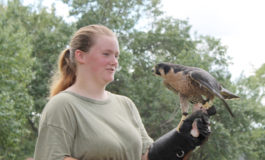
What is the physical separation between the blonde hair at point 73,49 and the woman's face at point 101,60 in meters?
0.04

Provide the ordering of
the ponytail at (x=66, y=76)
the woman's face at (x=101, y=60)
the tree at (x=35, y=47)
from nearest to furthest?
1. the woman's face at (x=101, y=60)
2. the ponytail at (x=66, y=76)
3. the tree at (x=35, y=47)

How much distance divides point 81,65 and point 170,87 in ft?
3.02

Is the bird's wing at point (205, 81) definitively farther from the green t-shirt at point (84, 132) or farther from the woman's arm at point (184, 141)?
the green t-shirt at point (84, 132)

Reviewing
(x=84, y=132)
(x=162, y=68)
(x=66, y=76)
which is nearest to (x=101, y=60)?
(x=66, y=76)

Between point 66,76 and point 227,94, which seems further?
point 227,94

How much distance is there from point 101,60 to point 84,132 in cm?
48

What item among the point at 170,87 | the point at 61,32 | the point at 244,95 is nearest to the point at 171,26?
the point at 244,95

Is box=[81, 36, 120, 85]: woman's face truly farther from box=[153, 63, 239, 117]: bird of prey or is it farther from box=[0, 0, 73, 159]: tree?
box=[0, 0, 73, 159]: tree

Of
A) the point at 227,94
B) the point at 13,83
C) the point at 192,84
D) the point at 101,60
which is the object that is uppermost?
the point at 101,60

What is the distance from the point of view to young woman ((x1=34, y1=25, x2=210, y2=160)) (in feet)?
6.59

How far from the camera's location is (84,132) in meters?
2.06

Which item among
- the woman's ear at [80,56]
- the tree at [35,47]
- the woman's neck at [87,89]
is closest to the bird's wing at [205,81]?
the woman's neck at [87,89]

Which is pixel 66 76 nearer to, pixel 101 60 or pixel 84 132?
pixel 101 60

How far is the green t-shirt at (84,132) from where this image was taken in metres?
1.98
